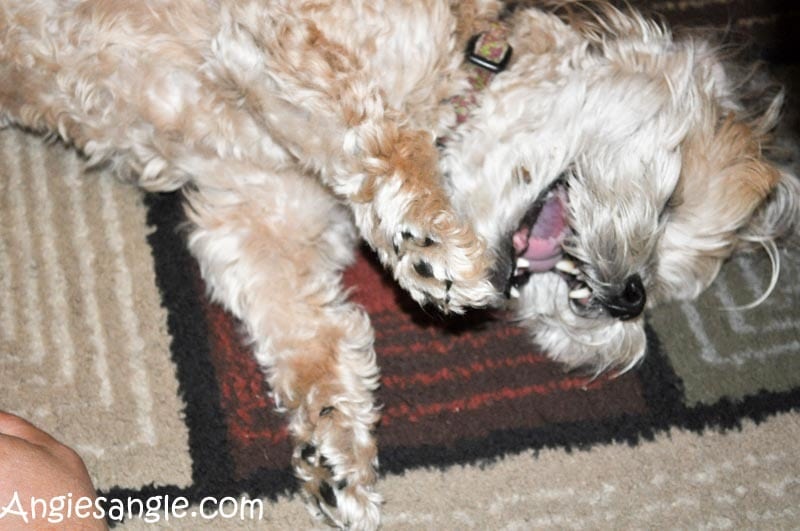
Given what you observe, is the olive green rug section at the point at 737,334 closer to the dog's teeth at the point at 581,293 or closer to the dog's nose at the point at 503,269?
the dog's teeth at the point at 581,293

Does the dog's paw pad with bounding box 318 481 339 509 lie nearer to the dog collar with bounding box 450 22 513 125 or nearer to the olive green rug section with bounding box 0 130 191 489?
the olive green rug section with bounding box 0 130 191 489

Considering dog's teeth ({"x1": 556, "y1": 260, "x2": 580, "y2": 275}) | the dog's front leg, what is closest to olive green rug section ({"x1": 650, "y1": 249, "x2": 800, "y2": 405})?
dog's teeth ({"x1": 556, "y1": 260, "x2": 580, "y2": 275})

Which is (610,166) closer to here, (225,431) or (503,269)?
(503,269)

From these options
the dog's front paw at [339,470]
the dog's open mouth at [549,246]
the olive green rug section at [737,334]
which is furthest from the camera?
the olive green rug section at [737,334]

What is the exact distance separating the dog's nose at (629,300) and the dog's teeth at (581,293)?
0.05m

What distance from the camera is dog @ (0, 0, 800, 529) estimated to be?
152 cm

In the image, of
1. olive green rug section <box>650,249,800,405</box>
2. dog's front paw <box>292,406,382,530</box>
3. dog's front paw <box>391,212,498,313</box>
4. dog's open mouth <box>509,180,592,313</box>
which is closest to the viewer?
dog's front paw <box>391,212,498,313</box>

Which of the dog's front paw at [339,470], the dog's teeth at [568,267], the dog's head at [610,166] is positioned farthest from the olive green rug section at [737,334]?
the dog's front paw at [339,470]

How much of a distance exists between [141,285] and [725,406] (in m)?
1.19

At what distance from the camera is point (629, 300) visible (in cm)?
172

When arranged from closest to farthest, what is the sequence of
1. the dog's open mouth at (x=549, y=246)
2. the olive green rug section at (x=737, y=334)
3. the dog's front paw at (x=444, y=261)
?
1. the dog's front paw at (x=444, y=261)
2. the dog's open mouth at (x=549, y=246)
3. the olive green rug section at (x=737, y=334)

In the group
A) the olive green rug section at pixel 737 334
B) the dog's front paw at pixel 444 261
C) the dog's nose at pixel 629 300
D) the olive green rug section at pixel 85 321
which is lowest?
the olive green rug section at pixel 85 321

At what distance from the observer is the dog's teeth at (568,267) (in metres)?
1.79

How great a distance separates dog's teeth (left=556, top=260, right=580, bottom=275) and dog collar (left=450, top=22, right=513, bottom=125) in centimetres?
35
